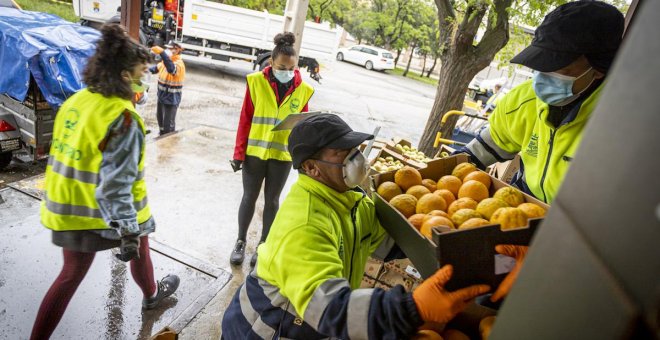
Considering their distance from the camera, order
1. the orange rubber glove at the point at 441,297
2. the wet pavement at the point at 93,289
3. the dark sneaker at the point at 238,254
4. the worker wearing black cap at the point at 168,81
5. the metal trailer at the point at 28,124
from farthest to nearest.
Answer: the worker wearing black cap at the point at 168,81 < the metal trailer at the point at 28,124 < the dark sneaker at the point at 238,254 < the wet pavement at the point at 93,289 < the orange rubber glove at the point at 441,297

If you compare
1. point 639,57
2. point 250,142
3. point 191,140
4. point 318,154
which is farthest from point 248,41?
point 639,57

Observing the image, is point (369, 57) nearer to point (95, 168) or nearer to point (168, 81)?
point (168, 81)

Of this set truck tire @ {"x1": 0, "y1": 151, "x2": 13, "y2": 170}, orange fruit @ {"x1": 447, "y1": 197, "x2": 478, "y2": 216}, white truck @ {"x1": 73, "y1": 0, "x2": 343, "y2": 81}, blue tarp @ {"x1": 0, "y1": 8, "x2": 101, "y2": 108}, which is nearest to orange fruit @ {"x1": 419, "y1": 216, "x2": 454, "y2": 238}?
orange fruit @ {"x1": 447, "y1": 197, "x2": 478, "y2": 216}

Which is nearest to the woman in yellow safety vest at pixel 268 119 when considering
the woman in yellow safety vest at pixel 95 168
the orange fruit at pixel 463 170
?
the woman in yellow safety vest at pixel 95 168

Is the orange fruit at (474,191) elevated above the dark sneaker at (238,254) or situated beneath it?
elevated above

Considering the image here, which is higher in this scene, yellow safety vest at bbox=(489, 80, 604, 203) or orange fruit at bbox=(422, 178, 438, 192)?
yellow safety vest at bbox=(489, 80, 604, 203)

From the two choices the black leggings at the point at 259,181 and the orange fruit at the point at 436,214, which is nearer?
the orange fruit at the point at 436,214

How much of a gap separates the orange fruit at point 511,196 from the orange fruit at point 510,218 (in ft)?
0.50

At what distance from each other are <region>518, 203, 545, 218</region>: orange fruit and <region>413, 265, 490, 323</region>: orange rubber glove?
375 mm

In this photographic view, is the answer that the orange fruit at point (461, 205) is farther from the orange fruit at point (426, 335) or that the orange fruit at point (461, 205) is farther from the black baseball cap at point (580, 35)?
the black baseball cap at point (580, 35)

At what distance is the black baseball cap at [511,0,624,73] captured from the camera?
1816 millimetres

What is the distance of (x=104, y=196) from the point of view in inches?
96.0

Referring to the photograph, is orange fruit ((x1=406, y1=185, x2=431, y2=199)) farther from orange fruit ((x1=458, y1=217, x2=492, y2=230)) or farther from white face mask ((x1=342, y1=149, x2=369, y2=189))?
orange fruit ((x1=458, y1=217, x2=492, y2=230))

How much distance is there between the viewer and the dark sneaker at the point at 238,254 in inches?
163
